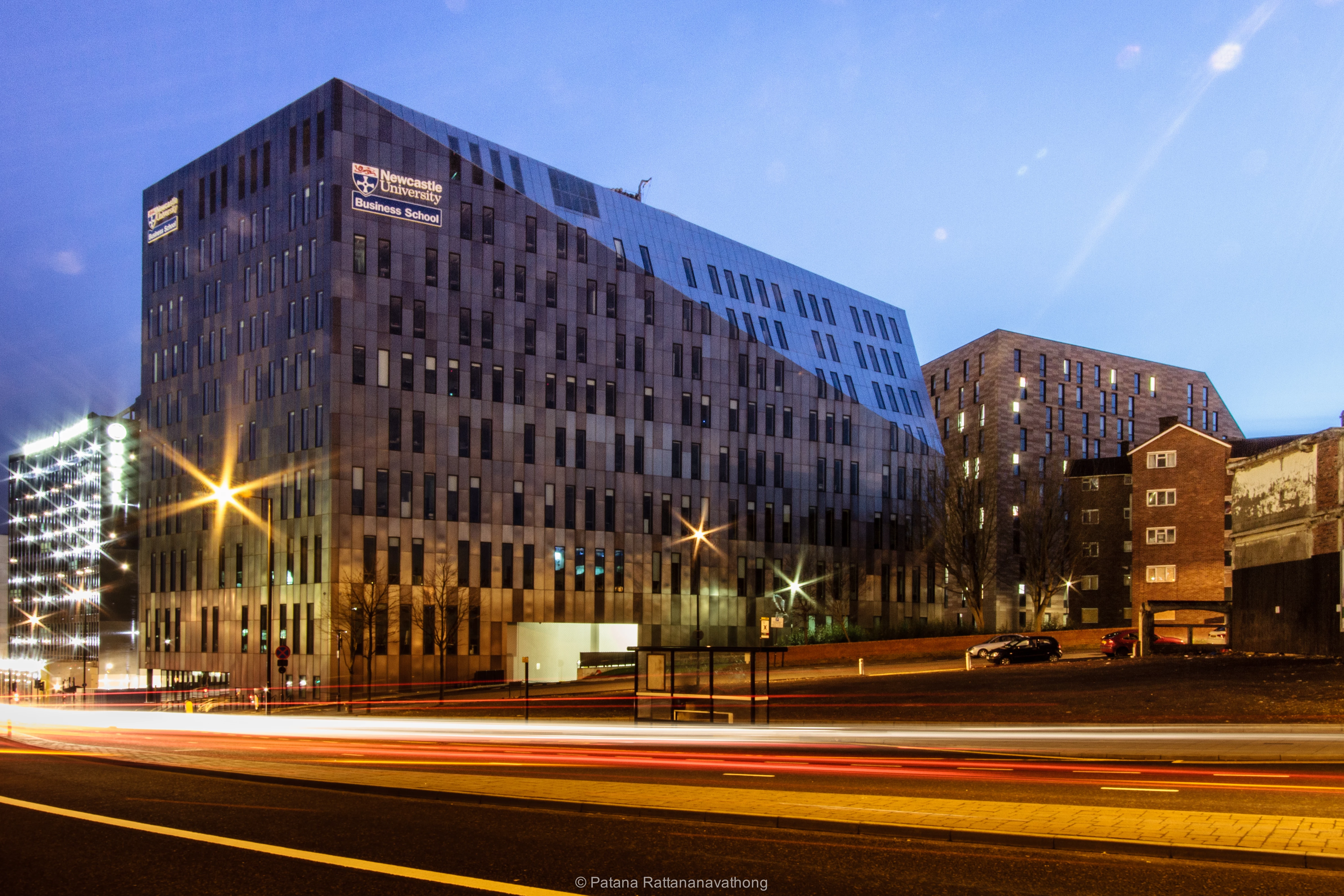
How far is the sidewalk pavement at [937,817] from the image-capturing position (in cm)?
1070

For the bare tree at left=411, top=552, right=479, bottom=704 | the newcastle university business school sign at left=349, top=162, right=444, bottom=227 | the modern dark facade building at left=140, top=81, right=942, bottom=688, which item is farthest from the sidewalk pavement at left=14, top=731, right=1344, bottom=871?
the newcastle university business school sign at left=349, top=162, right=444, bottom=227

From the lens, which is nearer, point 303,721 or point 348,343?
point 303,721

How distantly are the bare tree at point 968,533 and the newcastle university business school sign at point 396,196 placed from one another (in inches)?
1618

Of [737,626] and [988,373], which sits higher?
[988,373]

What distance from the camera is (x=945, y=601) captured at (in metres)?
104

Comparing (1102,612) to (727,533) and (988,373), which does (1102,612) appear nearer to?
(988,373)

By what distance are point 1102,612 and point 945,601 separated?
1560cm

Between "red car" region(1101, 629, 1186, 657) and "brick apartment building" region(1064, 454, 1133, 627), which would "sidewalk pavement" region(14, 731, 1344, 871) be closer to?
"red car" region(1101, 629, 1186, 657)

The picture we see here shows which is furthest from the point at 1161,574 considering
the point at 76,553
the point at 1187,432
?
the point at 76,553

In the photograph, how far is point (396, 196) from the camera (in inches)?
2857

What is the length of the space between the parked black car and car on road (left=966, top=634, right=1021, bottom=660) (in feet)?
0.79

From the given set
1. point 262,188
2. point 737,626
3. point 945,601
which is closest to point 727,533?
point 737,626

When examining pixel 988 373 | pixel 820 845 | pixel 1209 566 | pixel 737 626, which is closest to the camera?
pixel 820 845

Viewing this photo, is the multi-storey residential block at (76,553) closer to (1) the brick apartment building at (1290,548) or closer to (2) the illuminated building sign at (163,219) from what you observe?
(2) the illuminated building sign at (163,219)
